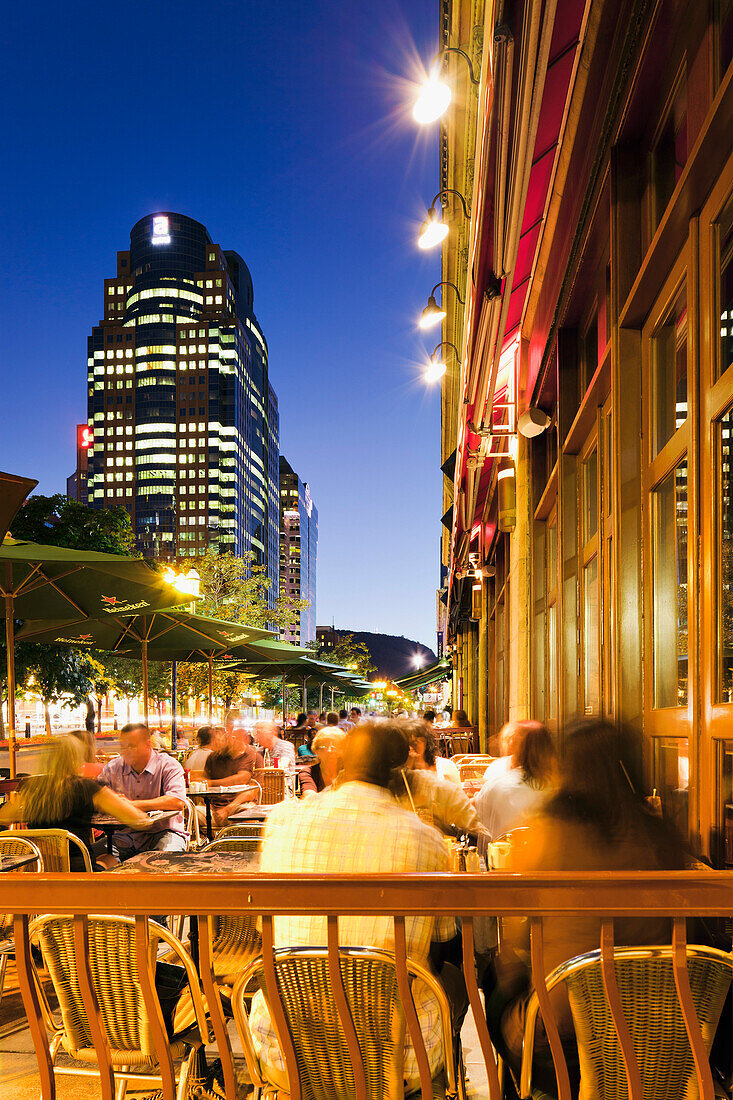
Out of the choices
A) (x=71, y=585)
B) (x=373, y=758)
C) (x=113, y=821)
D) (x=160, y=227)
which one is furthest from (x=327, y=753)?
(x=160, y=227)

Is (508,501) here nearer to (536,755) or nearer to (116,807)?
(536,755)

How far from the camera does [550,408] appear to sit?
692 centimetres

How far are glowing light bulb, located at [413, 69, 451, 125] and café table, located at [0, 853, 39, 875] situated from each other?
4.19 m

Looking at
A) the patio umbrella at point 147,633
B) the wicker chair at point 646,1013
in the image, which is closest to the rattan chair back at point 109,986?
the wicker chair at point 646,1013

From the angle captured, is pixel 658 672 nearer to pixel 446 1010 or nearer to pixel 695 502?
pixel 695 502

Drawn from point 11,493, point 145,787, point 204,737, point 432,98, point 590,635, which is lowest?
point 204,737

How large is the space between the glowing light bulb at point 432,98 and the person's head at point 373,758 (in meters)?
2.97

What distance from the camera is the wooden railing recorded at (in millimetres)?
1615

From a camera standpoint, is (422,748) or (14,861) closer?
(14,861)

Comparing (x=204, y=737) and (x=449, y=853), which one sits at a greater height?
(x=449, y=853)

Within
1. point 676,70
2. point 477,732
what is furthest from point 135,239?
point 676,70

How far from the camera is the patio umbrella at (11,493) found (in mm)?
4270

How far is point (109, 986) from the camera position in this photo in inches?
92.3

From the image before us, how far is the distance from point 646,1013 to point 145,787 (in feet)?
15.0
